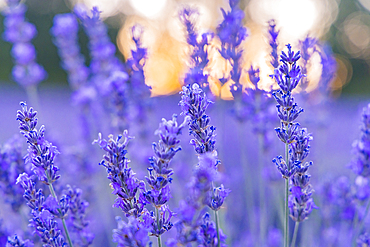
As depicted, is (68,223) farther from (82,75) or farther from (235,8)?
(82,75)

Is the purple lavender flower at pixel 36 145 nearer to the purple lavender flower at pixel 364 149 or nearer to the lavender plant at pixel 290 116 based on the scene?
the lavender plant at pixel 290 116

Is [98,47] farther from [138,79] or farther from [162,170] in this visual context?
[162,170]

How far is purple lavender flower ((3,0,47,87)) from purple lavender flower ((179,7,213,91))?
1.56m

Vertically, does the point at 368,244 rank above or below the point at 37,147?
below

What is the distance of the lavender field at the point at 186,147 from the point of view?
0.98 m

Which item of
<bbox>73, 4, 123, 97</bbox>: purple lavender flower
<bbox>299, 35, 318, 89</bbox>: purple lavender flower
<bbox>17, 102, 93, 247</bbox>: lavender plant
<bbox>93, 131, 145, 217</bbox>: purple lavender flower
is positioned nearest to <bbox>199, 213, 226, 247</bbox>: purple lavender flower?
<bbox>93, 131, 145, 217</bbox>: purple lavender flower

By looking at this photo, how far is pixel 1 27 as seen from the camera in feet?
45.5

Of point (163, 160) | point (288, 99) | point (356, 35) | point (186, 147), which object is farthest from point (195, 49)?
point (356, 35)

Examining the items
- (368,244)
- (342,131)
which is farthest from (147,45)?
(342,131)

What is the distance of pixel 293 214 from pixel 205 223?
42cm

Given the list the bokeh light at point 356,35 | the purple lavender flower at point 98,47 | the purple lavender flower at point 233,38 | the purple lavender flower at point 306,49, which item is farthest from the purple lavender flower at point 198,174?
the bokeh light at point 356,35

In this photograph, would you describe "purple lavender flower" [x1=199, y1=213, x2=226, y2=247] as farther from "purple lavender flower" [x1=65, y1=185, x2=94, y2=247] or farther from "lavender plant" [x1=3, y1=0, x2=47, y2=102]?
"lavender plant" [x1=3, y1=0, x2=47, y2=102]

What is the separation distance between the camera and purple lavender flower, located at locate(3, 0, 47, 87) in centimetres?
277

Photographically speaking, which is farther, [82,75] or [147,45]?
[82,75]
